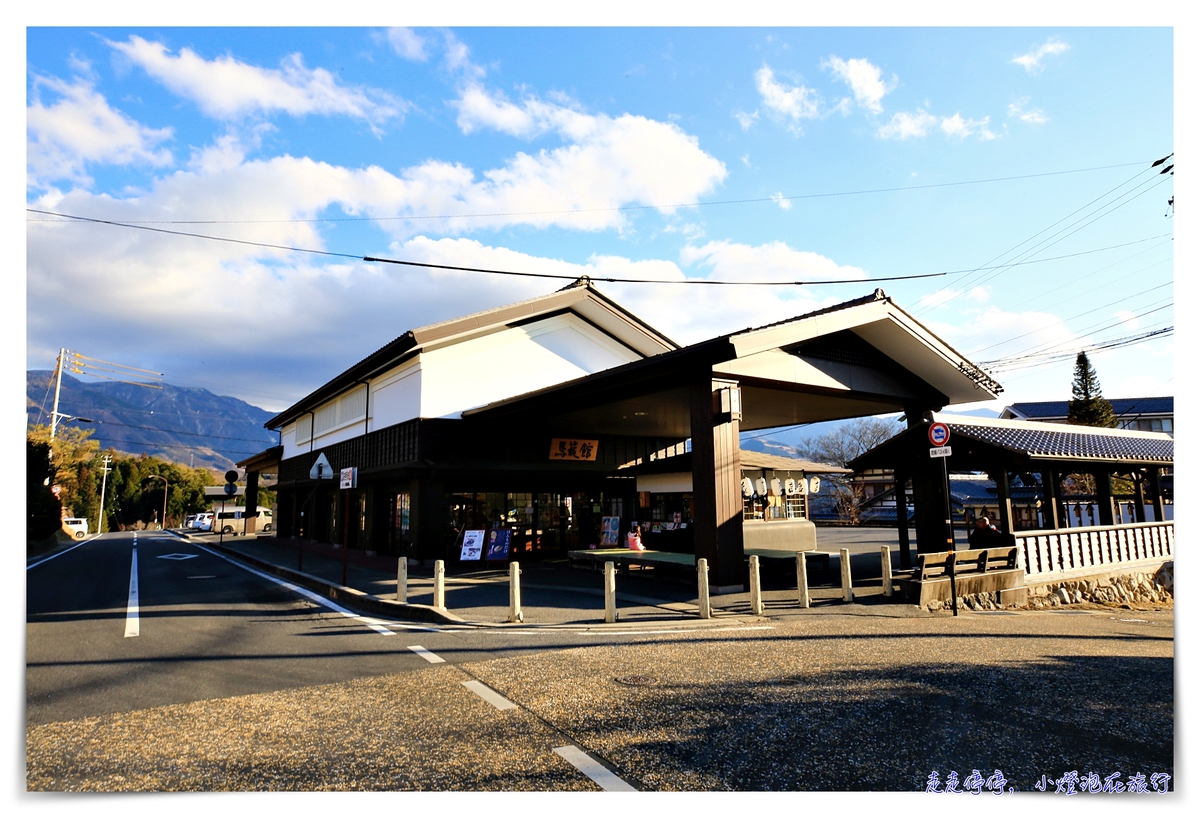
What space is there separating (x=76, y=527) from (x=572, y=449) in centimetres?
4524

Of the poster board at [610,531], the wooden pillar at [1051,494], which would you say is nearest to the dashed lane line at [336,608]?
the poster board at [610,531]

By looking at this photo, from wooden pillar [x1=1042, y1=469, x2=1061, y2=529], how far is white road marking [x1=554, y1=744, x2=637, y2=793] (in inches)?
516

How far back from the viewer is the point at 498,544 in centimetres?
1762

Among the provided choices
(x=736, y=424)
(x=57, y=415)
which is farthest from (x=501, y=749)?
(x=57, y=415)

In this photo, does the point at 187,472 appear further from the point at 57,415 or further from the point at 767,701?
the point at 767,701

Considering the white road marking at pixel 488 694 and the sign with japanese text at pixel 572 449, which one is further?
the sign with japanese text at pixel 572 449

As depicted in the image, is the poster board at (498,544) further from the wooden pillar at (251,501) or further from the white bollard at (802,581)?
the wooden pillar at (251,501)

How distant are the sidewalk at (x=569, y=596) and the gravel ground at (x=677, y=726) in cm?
255

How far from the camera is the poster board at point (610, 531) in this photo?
20531mm

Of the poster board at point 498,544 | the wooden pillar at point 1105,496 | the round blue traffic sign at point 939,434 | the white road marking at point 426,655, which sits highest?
the round blue traffic sign at point 939,434

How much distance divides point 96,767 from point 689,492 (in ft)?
54.3

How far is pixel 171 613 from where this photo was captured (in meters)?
11.6

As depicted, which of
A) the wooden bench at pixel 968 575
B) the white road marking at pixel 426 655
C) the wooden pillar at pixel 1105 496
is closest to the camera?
the white road marking at pixel 426 655

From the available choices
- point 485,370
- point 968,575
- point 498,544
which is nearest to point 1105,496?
point 968,575
